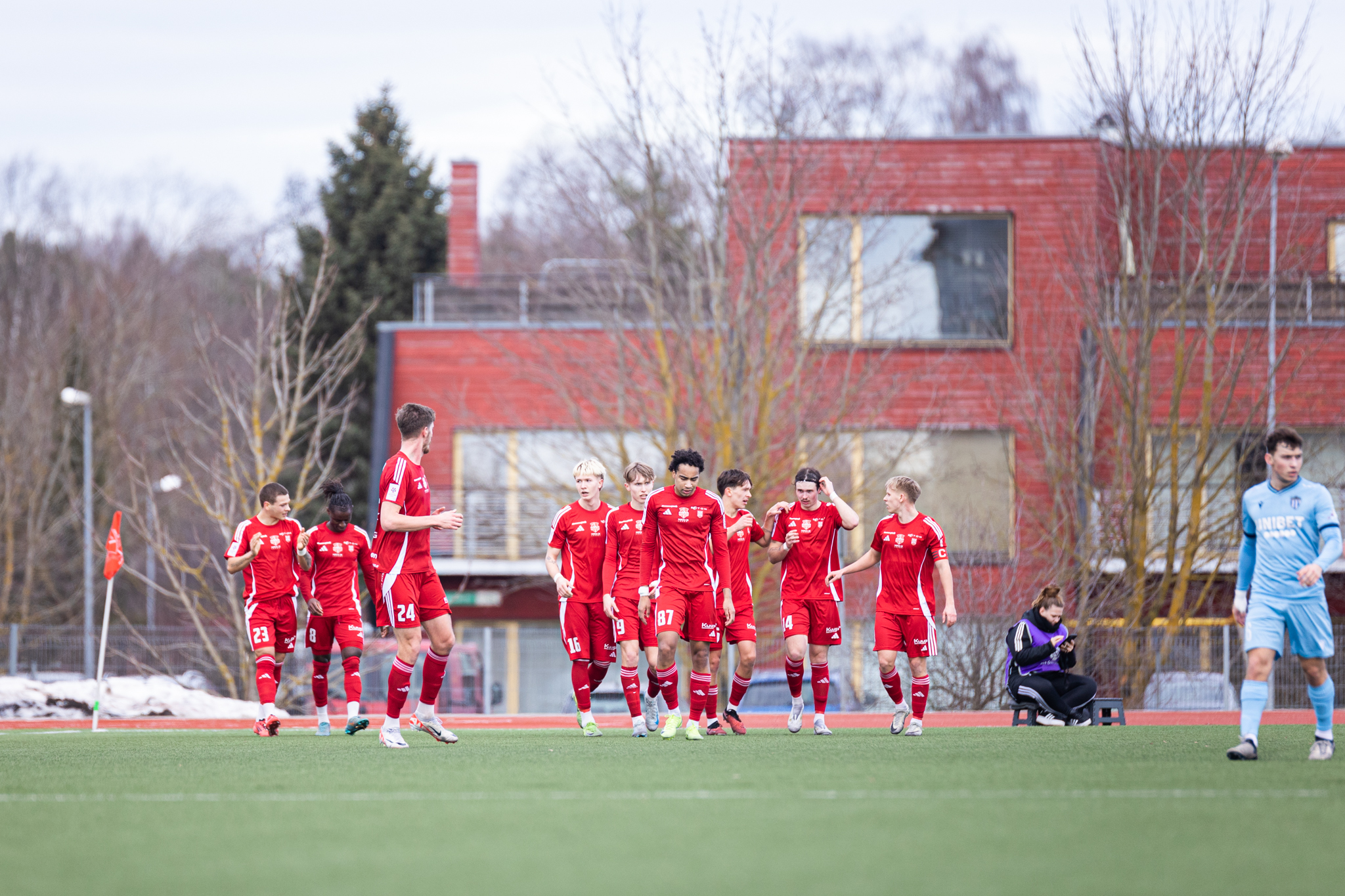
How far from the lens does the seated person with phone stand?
51.9 ft

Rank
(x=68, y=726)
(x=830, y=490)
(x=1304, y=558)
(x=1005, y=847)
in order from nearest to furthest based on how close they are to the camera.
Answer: (x=1005, y=847) < (x=1304, y=558) < (x=830, y=490) < (x=68, y=726)

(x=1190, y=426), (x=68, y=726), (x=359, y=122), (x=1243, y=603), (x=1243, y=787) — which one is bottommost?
(x=68, y=726)

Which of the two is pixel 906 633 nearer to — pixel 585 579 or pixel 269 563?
pixel 585 579

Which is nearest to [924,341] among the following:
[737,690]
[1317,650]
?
[737,690]

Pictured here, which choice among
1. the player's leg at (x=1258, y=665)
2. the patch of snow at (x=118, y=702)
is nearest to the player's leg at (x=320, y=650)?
the patch of snow at (x=118, y=702)

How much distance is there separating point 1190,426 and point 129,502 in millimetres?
31933

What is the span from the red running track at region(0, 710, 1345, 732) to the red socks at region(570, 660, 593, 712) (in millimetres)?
2937

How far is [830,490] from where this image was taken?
1284 centimetres

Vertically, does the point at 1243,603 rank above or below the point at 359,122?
below

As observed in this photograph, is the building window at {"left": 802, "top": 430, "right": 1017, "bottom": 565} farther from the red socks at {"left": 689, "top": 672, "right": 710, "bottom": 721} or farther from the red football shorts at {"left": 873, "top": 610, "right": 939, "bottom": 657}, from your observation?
the red socks at {"left": 689, "top": 672, "right": 710, "bottom": 721}

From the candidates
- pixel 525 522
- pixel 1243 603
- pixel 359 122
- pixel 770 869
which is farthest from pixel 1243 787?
pixel 359 122

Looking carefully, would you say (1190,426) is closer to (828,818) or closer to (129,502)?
(828,818)

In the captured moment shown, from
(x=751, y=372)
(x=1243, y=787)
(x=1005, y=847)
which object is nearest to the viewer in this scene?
(x=1005, y=847)

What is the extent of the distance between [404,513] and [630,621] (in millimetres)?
2708
